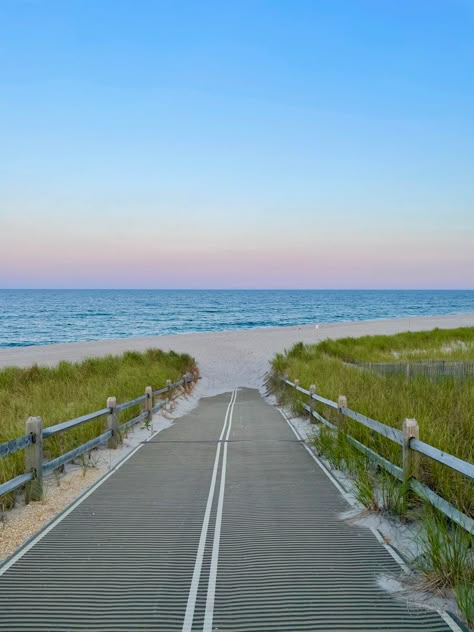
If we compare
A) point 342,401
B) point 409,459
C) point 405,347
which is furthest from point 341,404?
point 405,347

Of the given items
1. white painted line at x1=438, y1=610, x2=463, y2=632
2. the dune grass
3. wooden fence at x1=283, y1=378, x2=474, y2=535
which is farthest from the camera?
wooden fence at x1=283, y1=378, x2=474, y2=535

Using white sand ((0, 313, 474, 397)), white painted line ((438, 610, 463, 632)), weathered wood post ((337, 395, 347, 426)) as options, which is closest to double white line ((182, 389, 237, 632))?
white painted line ((438, 610, 463, 632))

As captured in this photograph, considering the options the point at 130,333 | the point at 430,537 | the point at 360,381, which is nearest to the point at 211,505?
the point at 430,537

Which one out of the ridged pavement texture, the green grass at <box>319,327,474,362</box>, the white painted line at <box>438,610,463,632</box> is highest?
the white painted line at <box>438,610,463,632</box>

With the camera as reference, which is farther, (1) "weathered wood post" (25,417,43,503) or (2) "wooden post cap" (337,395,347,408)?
(2) "wooden post cap" (337,395,347,408)

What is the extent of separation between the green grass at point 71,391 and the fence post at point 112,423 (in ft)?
0.80

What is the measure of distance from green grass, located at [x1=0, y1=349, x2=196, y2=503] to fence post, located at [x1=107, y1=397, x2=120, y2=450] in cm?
24

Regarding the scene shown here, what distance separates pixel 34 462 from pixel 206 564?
3.08 meters

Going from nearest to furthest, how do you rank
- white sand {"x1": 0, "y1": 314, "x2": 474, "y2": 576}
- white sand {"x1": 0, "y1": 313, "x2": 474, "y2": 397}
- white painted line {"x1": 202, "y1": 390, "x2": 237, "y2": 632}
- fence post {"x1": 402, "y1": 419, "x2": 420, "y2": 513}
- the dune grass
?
white painted line {"x1": 202, "y1": 390, "x2": 237, "y2": 632}, the dune grass, fence post {"x1": 402, "y1": 419, "x2": 420, "y2": 513}, white sand {"x1": 0, "y1": 314, "x2": 474, "y2": 576}, white sand {"x1": 0, "y1": 313, "x2": 474, "y2": 397}

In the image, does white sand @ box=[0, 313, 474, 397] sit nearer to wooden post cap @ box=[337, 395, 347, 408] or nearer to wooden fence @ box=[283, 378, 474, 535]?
wooden post cap @ box=[337, 395, 347, 408]

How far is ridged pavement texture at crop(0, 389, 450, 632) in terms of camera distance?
151 inches

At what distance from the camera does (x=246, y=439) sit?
1116 cm

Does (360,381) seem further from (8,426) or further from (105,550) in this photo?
(105,550)

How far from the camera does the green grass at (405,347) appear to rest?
27.4m
